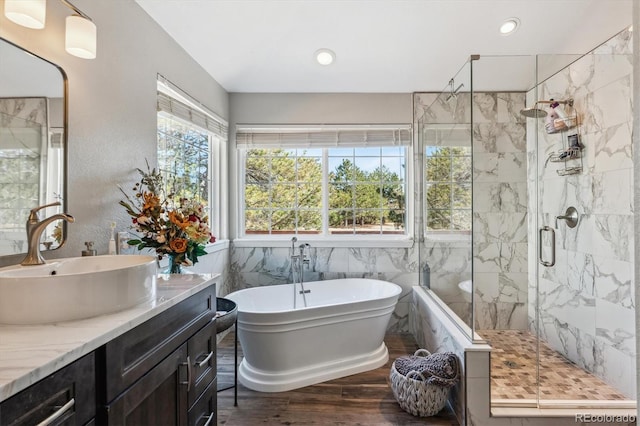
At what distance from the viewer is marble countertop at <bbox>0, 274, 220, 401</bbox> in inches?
24.8

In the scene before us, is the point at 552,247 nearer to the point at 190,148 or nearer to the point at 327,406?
the point at 327,406

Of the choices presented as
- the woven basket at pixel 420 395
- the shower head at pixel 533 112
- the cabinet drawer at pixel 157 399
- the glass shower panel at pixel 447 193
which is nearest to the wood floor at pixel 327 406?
the woven basket at pixel 420 395

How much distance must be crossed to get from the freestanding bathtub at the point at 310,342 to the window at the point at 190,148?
957 millimetres

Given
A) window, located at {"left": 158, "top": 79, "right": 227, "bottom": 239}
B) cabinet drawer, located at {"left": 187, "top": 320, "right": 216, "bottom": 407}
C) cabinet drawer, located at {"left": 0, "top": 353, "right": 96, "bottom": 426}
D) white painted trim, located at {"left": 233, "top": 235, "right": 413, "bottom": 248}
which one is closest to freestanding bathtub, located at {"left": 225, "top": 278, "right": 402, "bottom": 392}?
white painted trim, located at {"left": 233, "top": 235, "right": 413, "bottom": 248}

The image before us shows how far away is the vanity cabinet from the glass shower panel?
1.58m

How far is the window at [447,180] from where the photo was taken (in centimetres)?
253

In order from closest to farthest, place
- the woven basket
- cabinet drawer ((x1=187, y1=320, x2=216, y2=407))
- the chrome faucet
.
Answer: cabinet drawer ((x1=187, y1=320, x2=216, y2=407))
the woven basket
the chrome faucet

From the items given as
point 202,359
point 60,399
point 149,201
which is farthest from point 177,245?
point 60,399

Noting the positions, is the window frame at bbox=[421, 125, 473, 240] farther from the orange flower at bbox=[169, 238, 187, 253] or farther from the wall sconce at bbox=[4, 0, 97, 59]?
the wall sconce at bbox=[4, 0, 97, 59]

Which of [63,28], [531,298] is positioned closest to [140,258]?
[63,28]

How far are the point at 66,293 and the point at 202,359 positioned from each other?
0.68 m

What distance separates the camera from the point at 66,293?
88 centimetres

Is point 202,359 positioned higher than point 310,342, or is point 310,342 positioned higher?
point 202,359

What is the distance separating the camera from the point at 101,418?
33.2 inches
